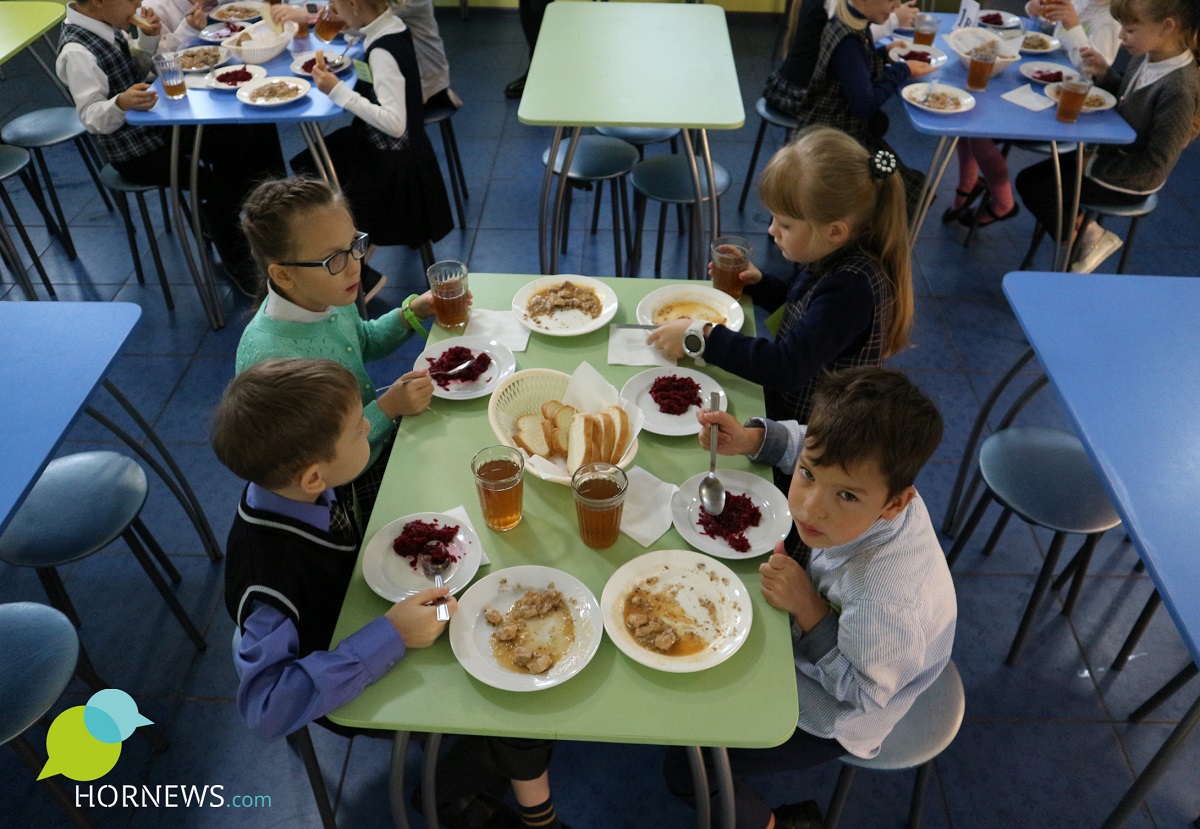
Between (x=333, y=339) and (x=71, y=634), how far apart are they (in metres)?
0.86

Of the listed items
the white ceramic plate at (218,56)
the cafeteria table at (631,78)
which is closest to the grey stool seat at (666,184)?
the cafeteria table at (631,78)

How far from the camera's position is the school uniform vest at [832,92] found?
318 centimetres

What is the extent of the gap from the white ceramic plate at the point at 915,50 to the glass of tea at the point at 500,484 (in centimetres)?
268

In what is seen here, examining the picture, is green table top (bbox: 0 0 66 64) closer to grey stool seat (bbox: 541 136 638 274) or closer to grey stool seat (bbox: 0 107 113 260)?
grey stool seat (bbox: 0 107 113 260)

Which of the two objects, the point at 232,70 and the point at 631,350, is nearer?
the point at 631,350

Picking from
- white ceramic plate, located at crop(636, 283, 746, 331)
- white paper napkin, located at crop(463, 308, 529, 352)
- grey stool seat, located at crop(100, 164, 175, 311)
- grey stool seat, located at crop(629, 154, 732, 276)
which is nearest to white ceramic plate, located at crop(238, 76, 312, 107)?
grey stool seat, located at crop(100, 164, 175, 311)

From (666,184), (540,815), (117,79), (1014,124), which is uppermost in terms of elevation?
(117,79)

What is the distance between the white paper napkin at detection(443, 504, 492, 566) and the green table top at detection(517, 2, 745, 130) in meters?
1.56

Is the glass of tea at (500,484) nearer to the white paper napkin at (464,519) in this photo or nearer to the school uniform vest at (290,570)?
the white paper napkin at (464,519)

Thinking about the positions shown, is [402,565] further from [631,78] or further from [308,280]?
[631,78]

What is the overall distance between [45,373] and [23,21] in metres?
2.58

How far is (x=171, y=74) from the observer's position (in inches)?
116

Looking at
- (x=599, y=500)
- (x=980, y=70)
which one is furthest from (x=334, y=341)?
(x=980, y=70)

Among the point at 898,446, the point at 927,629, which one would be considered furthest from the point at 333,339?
the point at 927,629
